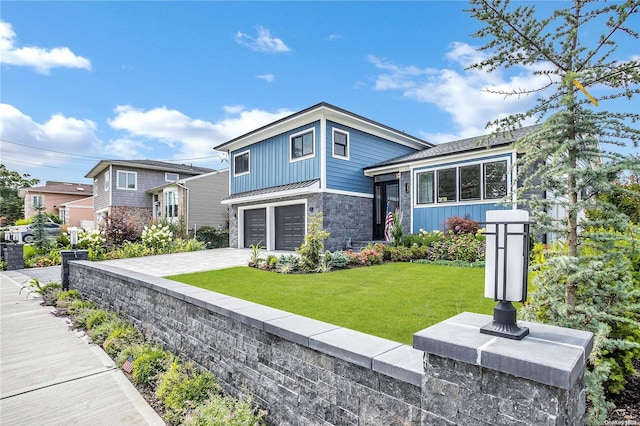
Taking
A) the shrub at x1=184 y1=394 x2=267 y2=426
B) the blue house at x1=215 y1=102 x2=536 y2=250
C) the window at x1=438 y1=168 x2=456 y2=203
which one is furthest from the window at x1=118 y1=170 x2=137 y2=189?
the shrub at x1=184 y1=394 x2=267 y2=426

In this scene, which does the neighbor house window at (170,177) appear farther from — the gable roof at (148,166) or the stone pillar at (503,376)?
the stone pillar at (503,376)

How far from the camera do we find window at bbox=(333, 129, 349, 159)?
12500mm

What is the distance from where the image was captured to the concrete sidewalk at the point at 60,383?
357 cm

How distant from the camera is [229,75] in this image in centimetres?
1468

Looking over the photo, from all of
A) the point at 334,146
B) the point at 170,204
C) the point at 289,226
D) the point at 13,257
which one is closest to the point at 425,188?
the point at 334,146

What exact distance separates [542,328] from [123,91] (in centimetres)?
2158

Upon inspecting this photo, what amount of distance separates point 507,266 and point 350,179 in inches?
449

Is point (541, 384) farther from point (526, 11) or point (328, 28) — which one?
point (328, 28)

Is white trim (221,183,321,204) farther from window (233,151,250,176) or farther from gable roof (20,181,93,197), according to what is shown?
gable roof (20,181,93,197)

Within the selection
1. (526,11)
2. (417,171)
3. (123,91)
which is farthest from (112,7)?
(526,11)

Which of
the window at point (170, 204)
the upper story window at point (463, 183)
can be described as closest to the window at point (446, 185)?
the upper story window at point (463, 183)

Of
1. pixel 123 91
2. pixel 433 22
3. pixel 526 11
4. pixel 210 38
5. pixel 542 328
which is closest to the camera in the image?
pixel 542 328

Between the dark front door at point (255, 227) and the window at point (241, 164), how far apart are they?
195cm

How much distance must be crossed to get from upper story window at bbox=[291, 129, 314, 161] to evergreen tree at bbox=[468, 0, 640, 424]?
1009 cm
